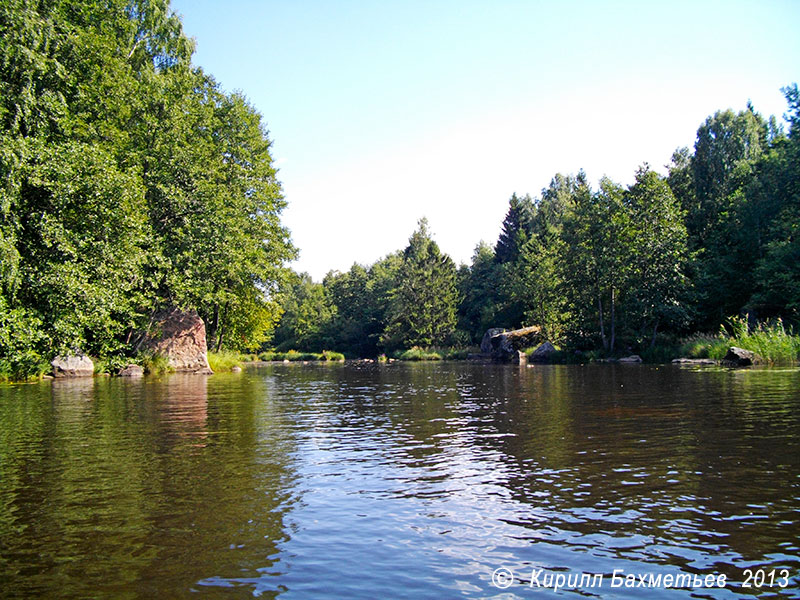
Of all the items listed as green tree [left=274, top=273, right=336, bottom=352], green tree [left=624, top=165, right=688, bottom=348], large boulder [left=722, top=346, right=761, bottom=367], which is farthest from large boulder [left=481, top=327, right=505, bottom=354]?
green tree [left=274, top=273, right=336, bottom=352]

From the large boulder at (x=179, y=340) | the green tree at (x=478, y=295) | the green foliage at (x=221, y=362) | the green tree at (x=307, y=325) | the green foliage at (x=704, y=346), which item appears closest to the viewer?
the green foliage at (x=704, y=346)

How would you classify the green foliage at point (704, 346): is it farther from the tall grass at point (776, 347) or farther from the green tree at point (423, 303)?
the green tree at point (423, 303)

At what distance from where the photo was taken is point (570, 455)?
9602 millimetres

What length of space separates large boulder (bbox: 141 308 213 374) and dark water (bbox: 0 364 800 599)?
22435mm

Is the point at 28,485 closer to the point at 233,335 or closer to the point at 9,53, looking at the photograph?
the point at 9,53

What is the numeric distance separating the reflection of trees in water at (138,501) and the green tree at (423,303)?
249 feet

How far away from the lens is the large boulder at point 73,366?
3044cm

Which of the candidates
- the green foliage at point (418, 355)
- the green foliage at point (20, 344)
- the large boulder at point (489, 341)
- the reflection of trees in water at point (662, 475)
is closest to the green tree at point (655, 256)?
the large boulder at point (489, 341)

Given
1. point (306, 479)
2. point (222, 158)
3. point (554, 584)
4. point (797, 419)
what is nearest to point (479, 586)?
point (554, 584)

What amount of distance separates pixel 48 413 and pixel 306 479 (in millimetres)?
11071

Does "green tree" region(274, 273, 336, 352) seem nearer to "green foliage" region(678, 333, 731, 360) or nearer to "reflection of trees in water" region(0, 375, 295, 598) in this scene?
"green foliage" region(678, 333, 731, 360)

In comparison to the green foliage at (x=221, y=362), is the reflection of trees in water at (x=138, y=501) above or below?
below

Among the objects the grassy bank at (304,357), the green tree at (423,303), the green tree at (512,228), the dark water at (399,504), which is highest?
the green tree at (512,228)

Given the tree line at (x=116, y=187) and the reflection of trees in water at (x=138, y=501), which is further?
the tree line at (x=116, y=187)
